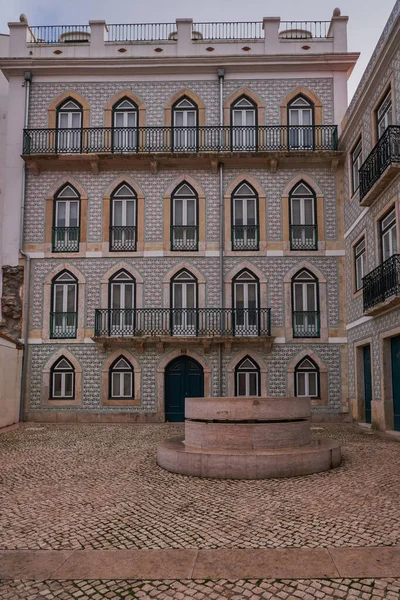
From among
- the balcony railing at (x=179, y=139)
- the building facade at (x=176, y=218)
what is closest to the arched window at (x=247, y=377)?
the building facade at (x=176, y=218)

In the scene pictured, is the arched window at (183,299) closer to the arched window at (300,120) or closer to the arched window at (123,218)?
the arched window at (123,218)

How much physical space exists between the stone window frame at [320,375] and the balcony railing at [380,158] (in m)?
5.18

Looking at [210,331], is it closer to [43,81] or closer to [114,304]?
[114,304]

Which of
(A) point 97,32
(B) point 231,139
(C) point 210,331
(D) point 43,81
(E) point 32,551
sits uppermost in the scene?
(A) point 97,32

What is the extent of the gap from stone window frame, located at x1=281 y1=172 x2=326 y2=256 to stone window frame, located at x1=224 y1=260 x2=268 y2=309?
113cm

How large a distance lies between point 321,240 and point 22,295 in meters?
9.69

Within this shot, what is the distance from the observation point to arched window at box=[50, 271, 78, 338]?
17.5 m

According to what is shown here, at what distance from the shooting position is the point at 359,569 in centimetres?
406

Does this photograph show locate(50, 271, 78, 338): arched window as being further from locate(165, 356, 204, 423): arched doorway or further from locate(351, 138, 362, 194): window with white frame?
locate(351, 138, 362, 194): window with white frame

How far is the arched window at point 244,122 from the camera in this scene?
17984mm

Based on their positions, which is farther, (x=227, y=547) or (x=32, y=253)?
(x=32, y=253)

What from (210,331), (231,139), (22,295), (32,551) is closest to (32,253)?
(22,295)

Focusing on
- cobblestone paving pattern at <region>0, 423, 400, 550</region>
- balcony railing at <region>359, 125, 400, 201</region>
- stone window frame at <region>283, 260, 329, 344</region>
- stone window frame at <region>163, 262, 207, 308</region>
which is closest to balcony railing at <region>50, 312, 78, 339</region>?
stone window frame at <region>163, 262, 207, 308</region>

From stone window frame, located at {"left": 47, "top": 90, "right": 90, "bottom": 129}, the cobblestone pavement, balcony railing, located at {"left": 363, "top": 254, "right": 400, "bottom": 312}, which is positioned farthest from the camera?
stone window frame, located at {"left": 47, "top": 90, "right": 90, "bottom": 129}
